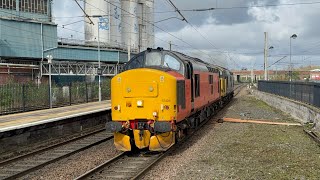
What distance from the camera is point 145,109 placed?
10984mm

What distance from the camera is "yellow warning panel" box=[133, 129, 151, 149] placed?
11023 mm

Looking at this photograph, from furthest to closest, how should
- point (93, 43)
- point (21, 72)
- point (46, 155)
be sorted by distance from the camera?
point (93, 43) < point (21, 72) < point (46, 155)

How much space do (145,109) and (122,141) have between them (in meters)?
1.27

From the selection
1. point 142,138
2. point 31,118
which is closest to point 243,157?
point 142,138

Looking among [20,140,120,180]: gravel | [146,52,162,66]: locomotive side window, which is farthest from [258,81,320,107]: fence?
[20,140,120,180]: gravel

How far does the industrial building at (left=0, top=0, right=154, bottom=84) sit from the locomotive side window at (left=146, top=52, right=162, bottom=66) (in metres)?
29.7

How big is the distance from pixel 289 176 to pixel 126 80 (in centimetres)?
537

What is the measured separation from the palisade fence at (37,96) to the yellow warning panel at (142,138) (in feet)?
38.6

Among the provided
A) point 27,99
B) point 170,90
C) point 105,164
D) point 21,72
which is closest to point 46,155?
point 105,164

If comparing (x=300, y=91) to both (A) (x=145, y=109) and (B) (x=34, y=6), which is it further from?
(B) (x=34, y=6)

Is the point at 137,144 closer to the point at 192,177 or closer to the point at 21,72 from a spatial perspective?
the point at 192,177

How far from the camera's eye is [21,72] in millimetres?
49562

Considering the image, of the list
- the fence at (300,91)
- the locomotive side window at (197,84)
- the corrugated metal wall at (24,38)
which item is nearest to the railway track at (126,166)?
the locomotive side window at (197,84)

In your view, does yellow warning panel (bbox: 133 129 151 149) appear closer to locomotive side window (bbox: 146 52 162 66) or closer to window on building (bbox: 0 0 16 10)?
locomotive side window (bbox: 146 52 162 66)
